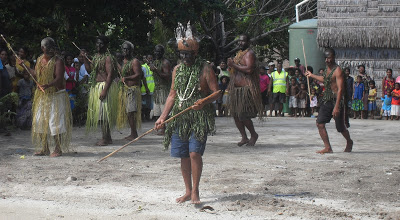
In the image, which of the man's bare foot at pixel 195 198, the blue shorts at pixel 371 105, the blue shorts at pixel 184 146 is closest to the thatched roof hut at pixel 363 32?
the blue shorts at pixel 371 105

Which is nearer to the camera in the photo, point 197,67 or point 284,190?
point 197,67

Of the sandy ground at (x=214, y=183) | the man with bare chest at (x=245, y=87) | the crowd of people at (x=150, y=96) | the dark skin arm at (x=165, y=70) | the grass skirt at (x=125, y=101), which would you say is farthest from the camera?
the dark skin arm at (x=165, y=70)

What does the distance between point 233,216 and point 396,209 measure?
1464mm

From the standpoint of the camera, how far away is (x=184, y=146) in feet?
20.6

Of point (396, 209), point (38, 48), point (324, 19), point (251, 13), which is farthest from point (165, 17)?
point (396, 209)

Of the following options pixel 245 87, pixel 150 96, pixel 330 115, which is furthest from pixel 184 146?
pixel 150 96

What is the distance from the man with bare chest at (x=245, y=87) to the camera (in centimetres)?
1034

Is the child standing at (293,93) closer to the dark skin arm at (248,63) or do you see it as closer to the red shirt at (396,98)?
the red shirt at (396,98)

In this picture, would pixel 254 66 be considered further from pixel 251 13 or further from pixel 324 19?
pixel 251 13

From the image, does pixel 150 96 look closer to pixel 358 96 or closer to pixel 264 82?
pixel 264 82

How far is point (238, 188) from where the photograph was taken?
7.01m

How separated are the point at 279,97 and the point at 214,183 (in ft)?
38.2

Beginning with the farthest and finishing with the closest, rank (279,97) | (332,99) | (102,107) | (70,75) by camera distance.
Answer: (279,97), (70,75), (102,107), (332,99)

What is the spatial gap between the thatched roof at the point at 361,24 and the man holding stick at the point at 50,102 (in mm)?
11220
